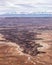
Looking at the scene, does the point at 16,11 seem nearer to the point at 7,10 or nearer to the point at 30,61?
the point at 7,10

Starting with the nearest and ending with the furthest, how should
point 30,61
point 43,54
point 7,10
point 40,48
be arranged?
point 30,61 < point 43,54 < point 40,48 < point 7,10

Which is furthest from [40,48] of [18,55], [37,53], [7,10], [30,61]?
[7,10]

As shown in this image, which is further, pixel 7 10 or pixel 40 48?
pixel 7 10

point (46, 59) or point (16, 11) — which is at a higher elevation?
point (46, 59)

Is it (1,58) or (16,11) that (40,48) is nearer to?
(1,58)

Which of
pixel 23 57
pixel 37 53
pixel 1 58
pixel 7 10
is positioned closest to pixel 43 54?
pixel 37 53

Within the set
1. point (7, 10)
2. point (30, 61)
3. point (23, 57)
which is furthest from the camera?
point (7, 10)

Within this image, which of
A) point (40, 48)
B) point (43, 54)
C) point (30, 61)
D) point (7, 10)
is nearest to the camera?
point (30, 61)

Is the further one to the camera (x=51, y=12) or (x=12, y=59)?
(x=51, y=12)

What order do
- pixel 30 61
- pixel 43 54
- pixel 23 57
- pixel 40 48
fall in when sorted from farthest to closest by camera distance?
pixel 40 48
pixel 43 54
pixel 23 57
pixel 30 61
